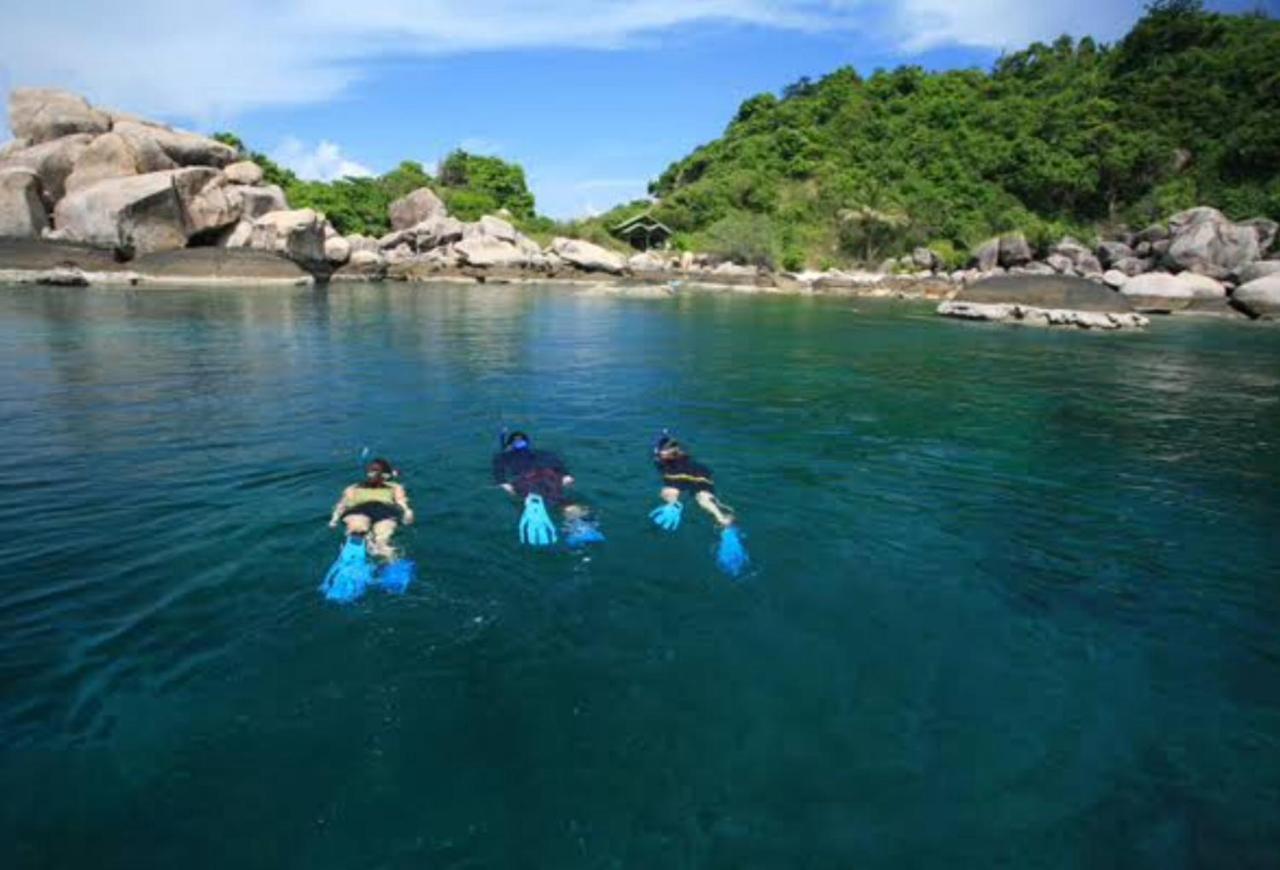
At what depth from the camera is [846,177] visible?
83250 millimetres

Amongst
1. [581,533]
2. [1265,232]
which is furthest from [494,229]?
[581,533]

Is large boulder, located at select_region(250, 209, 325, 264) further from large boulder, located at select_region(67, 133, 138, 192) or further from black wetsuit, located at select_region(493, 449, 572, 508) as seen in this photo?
black wetsuit, located at select_region(493, 449, 572, 508)

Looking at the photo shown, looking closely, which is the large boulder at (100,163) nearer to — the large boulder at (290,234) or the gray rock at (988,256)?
the large boulder at (290,234)

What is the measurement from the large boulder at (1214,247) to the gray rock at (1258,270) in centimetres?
198

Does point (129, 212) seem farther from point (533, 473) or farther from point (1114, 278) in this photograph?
point (1114, 278)

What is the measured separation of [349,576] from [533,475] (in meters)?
3.11

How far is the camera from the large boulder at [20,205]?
3966cm

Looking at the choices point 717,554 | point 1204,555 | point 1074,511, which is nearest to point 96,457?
point 717,554

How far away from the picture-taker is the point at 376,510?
7891 mm

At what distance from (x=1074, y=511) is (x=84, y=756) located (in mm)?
10319

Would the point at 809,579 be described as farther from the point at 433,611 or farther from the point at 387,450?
the point at 387,450

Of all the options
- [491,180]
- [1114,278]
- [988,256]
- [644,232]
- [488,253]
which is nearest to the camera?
[1114,278]

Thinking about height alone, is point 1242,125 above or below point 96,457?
above

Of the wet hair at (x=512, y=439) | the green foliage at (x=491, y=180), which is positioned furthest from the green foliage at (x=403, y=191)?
the wet hair at (x=512, y=439)
